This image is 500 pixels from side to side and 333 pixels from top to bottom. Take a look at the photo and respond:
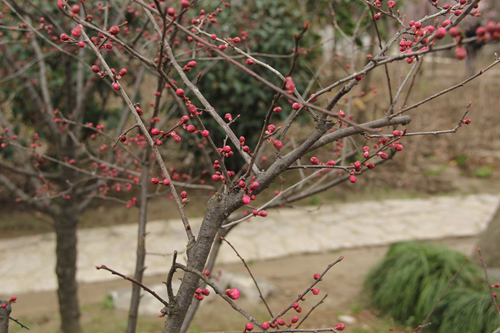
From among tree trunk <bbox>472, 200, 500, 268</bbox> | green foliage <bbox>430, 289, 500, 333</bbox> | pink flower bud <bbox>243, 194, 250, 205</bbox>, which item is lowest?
green foliage <bbox>430, 289, 500, 333</bbox>

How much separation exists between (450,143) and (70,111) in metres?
8.59

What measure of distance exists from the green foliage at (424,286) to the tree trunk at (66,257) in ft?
9.11

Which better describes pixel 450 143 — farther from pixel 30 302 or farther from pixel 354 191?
pixel 30 302

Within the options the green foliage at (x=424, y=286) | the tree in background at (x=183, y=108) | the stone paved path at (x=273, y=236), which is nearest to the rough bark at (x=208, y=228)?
the tree in background at (x=183, y=108)

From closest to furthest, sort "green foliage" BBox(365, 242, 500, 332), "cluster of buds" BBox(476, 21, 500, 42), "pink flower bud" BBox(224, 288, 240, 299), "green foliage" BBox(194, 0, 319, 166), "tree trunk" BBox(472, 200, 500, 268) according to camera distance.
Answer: "cluster of buds" BBox(476, 21, 500, 42) → "pink flower bud" BBox(224, 288, 240, 299) → "green foliage" BBox(365, 242, 500, 332) → "tree trunk" BBox(472, 200, 500, 268) → "green foliage" BBox(194, 0, 319, 166)

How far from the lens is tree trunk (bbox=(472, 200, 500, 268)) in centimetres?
371

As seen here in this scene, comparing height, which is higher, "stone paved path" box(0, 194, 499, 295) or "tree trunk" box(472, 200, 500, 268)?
"stone paved path" box(0, 194, 499, 295)

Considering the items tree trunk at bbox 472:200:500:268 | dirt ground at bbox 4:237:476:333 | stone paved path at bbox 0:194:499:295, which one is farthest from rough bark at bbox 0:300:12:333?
tree trunk at bbox 472:200:500:268

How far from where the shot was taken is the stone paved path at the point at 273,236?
4.45m

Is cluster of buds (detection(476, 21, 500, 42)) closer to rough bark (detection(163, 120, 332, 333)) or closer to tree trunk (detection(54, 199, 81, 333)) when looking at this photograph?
rough bark (detection(163, 120, 332, 333))

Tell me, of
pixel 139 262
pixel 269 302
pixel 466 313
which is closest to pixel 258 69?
pixel 269 302

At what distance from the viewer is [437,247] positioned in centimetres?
406

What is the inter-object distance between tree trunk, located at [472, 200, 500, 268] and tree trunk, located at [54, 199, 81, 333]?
3.63 metres

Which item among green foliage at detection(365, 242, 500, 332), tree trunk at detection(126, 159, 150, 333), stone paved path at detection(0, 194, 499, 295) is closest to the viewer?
tree trunk at detection(126, 159, 150, 333)
